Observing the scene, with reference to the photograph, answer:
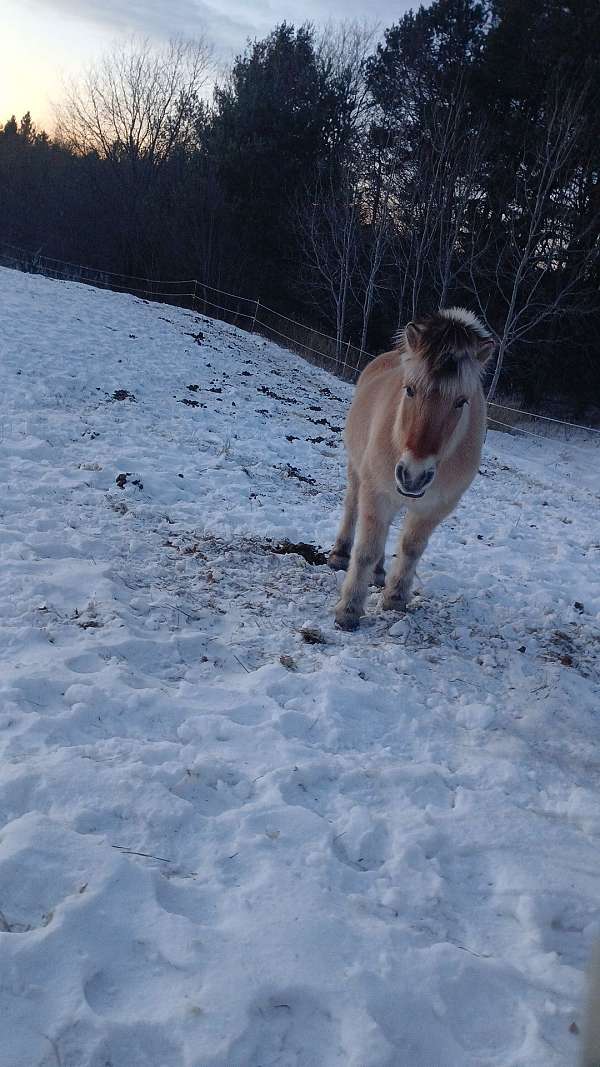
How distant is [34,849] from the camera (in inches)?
80.0

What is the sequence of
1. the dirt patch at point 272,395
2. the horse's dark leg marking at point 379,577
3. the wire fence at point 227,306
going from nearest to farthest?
the horse's dark leg marking at point 379,577, the dirt patch at point 272,395, the wire fence at point 227,306

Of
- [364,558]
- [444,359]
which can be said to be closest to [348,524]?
[364,558]

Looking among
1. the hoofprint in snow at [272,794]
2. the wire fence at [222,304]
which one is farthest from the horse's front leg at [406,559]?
the wire fence at [222,304]

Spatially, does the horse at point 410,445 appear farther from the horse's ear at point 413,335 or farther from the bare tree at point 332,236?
the bare tree at point 332,236

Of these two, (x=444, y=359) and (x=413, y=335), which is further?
(x=413, y=335)

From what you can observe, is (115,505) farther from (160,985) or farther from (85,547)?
(160,985)

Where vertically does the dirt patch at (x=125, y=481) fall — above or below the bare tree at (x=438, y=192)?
below

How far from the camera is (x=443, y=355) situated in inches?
134

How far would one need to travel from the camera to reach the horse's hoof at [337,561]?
197 inches

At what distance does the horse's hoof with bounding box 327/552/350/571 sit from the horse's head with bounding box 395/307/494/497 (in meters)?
1.58

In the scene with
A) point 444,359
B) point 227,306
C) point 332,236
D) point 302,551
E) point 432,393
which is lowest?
point 302,551

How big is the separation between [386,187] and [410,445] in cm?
2135

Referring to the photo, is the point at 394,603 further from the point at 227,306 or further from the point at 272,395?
the point at 227,306

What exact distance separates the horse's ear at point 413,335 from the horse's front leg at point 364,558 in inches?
39.3
